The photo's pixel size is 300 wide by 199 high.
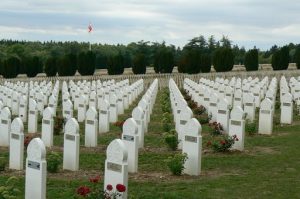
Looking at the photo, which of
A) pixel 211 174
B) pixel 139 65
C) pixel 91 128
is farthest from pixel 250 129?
pixel 139 65

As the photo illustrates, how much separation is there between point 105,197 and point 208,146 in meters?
5.81

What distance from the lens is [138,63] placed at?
44.0 meters

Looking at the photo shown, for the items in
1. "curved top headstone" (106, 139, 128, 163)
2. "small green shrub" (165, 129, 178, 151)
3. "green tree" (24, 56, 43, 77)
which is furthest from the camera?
"green tree" (24, 56, 43, 77)

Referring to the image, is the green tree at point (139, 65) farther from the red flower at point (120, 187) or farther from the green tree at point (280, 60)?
the red flower at point (120, 187)

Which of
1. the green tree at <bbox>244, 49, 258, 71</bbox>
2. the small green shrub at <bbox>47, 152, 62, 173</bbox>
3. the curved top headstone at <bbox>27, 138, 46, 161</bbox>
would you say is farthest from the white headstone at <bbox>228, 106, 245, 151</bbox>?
the green tree at <bbox>244, 49, 258, 71</bbox>

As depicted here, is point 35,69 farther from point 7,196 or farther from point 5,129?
point 7,196

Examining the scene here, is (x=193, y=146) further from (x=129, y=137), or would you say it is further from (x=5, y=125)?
(x=5, y=125)

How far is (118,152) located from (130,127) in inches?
91.9

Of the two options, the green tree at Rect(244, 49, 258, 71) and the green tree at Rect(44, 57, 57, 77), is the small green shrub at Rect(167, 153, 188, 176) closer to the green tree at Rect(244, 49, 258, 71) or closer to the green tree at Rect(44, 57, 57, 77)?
the green tree at Rect(244, 49, 258, 71)

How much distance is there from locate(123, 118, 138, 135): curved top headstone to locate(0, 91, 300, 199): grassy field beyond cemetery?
0.82 m

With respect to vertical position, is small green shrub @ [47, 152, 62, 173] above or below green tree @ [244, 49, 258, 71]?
below

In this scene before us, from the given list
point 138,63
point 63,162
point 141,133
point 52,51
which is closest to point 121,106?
point 141,133

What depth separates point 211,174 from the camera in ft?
31.6

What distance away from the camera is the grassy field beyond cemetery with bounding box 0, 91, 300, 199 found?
8.19 m
